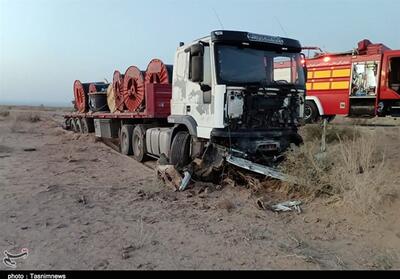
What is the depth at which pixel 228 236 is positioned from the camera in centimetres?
536

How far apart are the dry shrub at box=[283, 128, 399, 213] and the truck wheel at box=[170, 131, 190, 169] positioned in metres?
2.25

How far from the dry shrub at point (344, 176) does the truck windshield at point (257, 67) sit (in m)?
1.55

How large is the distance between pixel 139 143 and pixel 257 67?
540 centimetres

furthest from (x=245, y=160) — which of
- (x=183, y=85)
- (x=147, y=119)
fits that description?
(x=147, y=119)

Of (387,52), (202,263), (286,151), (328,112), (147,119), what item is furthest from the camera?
(328,112)

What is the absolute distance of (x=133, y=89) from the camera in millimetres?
13016

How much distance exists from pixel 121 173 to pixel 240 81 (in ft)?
12.6

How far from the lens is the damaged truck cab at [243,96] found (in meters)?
7.74

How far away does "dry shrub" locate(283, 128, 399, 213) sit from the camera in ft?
19.9

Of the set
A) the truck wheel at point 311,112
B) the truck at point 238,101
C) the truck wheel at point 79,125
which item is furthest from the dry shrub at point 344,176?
the truck wheel at point 79,125

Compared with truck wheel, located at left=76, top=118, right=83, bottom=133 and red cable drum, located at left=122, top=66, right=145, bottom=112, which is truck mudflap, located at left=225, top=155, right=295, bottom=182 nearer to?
red cable drum, located at left=122, top=66, right=145, bottom=112

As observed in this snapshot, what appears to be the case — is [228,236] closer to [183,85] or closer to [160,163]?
[160,163]

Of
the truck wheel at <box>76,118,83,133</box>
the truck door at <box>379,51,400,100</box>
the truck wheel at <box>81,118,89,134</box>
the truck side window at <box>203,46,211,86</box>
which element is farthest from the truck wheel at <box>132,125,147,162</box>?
the truck door at <box>379,51,400,100</box>

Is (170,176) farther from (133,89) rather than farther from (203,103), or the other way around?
(133,89)
